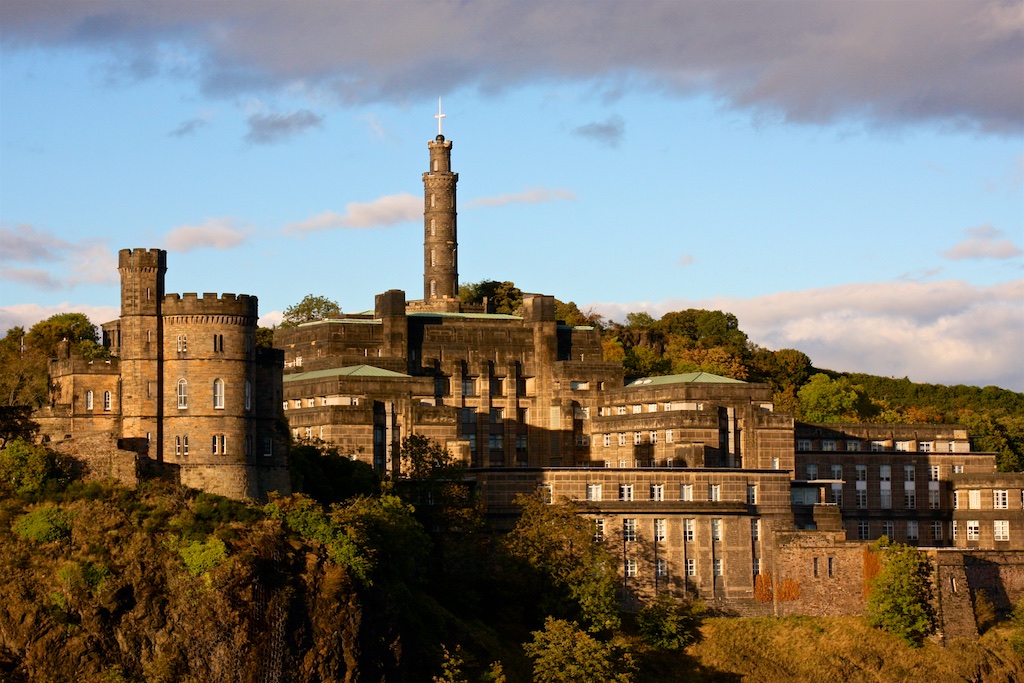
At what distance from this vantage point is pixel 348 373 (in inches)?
6329

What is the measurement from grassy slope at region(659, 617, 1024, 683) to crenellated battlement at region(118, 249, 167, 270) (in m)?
34.8

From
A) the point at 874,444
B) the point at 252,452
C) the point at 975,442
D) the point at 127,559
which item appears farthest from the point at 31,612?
the point at 975,442

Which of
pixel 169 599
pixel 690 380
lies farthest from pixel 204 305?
pixel 690 380

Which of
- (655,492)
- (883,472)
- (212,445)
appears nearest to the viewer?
(212,445)

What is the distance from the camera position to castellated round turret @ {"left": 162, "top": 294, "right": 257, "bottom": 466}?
126 m

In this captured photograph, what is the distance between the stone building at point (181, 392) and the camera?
125562 mm

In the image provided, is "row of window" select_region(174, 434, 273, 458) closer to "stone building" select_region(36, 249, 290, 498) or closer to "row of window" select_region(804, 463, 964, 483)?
"stone building" select_region(36, 249, 290, 498)

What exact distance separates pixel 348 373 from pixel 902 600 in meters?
39.7

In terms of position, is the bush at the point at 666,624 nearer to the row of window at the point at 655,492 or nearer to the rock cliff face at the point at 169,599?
the row of window at the point at 655,492

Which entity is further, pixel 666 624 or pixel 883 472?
pixel 883 472

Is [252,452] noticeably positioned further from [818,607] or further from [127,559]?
[818,607]

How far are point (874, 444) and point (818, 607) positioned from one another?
33.6 m

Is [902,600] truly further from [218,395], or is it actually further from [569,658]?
[218,395]

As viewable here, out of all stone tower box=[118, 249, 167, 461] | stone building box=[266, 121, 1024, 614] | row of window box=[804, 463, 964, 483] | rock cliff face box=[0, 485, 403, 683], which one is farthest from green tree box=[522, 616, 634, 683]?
row of window box=[804, 463, 964, 483]
